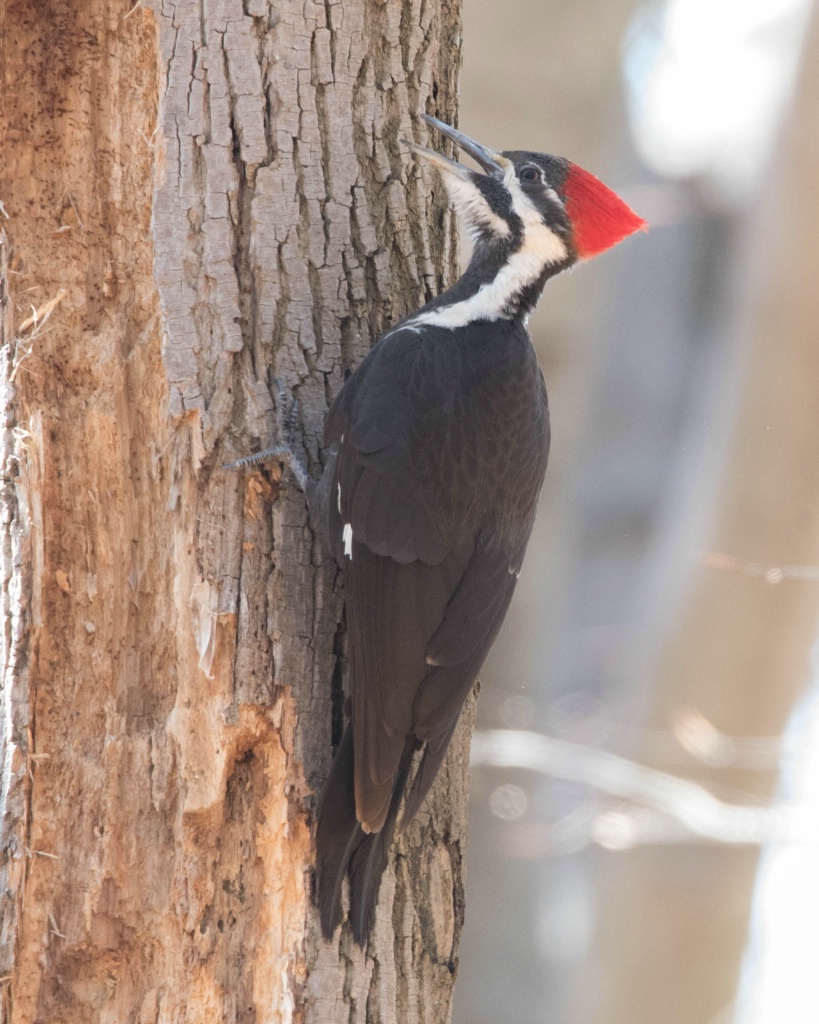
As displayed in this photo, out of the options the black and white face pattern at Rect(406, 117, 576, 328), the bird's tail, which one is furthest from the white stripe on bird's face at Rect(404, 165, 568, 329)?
the bird's tail

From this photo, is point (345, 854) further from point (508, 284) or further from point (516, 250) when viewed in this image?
point (516, 250)

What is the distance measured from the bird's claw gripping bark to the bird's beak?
23.1 inches

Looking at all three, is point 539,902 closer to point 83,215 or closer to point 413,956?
point 413,956

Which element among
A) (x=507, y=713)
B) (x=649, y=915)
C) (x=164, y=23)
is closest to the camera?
(x=164, y=23)

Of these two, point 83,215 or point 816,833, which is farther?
point 816,833

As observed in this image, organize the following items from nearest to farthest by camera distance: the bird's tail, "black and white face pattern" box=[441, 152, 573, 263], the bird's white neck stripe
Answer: the bird's tail → the bird's white neck stripe → "black and white face pattern" box=[441, 152, 573, 263]

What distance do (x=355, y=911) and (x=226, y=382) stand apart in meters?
0.96

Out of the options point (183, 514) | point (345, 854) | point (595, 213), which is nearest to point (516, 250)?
point (595, 213)

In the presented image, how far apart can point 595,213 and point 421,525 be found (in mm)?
873

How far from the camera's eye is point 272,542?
6.51ft

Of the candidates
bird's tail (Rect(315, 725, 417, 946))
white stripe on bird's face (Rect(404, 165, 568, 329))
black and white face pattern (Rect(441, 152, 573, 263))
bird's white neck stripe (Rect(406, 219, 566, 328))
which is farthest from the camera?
black and white face pattern (Rect(441, 152, 573, 263))

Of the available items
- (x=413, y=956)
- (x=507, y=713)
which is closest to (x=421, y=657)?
(x=413, y=956)

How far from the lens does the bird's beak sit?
2229 mm

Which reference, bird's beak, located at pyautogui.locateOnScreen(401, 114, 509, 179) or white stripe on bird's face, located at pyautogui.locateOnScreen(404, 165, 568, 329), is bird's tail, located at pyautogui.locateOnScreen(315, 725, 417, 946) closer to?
white stripe on bird's face, located at pyautogui.locateOnScreen(404, 165, 568, 329)
